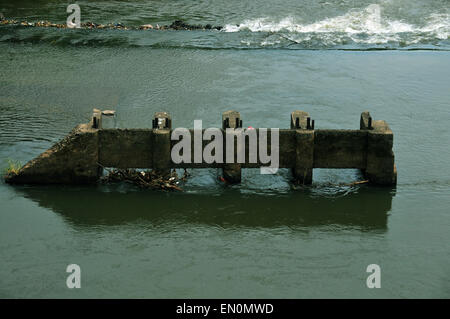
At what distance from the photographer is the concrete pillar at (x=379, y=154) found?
14766 mm

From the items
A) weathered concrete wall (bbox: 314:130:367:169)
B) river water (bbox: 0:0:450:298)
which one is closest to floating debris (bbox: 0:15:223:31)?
river water (bbox: 0:0:450:298)

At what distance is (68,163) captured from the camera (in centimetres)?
1506

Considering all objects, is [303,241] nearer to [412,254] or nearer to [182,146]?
[412,254]

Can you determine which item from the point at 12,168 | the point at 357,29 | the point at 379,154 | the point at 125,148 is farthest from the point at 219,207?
the point at 357,29

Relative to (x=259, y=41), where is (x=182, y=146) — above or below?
below

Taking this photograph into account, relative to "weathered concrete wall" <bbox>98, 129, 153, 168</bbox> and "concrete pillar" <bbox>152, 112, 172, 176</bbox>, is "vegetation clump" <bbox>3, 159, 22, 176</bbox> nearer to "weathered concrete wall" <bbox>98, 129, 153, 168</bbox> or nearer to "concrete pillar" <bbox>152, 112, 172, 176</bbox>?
"weathered concrete wall" <bbox>98, 129, 153, 168</bbox>

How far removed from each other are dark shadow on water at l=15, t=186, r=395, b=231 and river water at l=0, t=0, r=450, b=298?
0.12ft

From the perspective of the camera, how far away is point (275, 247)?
13.6 m

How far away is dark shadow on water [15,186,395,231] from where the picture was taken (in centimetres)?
1465

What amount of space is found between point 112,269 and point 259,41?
59.6 feet

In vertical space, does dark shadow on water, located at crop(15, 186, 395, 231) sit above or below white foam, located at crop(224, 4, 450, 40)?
below

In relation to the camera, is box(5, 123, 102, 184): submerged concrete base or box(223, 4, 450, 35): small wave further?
box(223, 4, 450, 35): small wave
